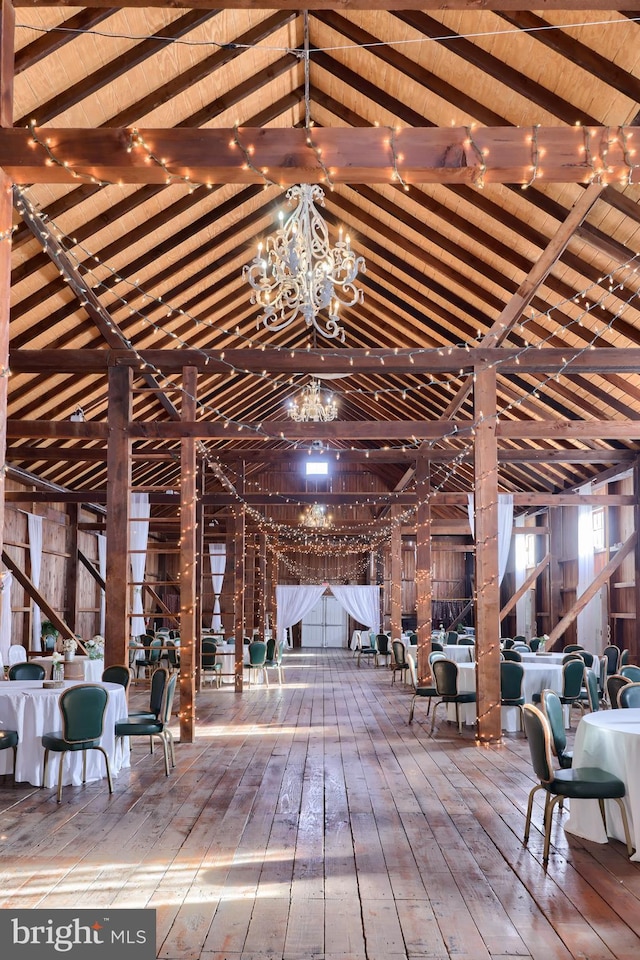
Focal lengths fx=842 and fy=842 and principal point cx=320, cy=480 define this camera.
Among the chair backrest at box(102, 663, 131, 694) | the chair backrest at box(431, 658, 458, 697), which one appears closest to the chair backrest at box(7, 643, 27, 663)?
the chair backrest at box(102, 663, 131, 694)

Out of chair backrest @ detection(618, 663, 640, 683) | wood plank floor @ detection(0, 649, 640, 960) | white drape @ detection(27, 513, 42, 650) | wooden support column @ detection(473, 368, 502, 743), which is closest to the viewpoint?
wood plank floor @ detection(0, 649, 640, 960)

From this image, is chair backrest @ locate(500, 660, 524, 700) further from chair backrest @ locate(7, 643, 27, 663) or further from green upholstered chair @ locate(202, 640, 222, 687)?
chair backrest @ locate(7, 643, 27, 663)

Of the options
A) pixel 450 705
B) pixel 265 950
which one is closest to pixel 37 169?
pixel 265 950

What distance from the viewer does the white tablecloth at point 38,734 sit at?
6.87 meters

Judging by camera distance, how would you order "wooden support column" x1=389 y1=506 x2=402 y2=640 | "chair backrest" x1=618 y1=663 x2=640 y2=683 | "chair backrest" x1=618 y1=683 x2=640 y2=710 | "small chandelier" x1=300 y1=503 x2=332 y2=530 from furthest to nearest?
1. "small chandelier" x1=300 y1=503 x2=332 y2=530
2. "wooden support column" x1=389 y1=506 x2=402 y2=640
3. "chair backrest" x1=618 y1=663 x2=640 y2=683
4. "chair backrest" x1=618 y1=683 x2=640 y2=710

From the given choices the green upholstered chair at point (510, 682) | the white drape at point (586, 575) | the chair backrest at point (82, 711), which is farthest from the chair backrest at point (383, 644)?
the chair backrest at point (82, 711)

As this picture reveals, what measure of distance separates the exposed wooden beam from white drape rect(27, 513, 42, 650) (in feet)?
38.4

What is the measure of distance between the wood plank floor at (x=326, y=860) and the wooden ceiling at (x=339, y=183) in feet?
12.3

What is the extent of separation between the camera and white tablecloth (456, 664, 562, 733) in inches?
379

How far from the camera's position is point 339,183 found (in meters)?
4.90

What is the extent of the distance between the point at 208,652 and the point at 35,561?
12.3 feet

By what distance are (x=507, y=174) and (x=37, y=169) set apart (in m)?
2.55

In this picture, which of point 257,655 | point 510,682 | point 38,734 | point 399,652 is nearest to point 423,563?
point 399,652

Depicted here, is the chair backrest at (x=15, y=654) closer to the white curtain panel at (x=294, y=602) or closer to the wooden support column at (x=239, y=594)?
the wooden support column at (x=239, y=594)
